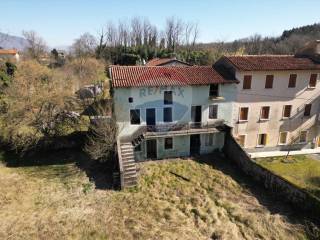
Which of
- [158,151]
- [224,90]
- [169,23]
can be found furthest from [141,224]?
[169,23]

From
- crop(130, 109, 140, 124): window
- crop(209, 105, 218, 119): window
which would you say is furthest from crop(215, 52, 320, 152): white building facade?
crop(130, 109, 140, 124): window

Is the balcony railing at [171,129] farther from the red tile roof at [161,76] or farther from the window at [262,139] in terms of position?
the window at [262,139]

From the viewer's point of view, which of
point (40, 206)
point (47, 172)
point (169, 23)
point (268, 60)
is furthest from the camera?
point (169, 23)

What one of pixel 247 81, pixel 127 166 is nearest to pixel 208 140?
pixel 247 81

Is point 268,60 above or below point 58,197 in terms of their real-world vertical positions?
above

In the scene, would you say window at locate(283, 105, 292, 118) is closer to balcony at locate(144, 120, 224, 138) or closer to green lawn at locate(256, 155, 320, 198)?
green lawn at locate(256, 155, 320, 198)

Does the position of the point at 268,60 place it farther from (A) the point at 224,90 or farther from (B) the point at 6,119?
(B) the point at 6,119

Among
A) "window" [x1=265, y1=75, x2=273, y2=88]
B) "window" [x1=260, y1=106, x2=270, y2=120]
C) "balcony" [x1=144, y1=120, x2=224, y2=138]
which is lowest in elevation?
"balcony" [x1=144, y1=120, x2=224, y2=138]
